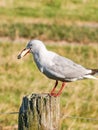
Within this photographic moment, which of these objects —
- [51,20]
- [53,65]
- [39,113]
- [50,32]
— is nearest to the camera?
A: [39,113]

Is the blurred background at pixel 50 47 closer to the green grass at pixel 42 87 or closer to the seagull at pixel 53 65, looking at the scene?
the green grass at pixel 42 87

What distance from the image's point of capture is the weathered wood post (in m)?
6.21

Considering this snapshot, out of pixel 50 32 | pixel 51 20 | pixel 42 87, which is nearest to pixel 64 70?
pixel 42 87

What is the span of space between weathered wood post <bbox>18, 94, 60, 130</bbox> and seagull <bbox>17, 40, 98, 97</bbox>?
0.44 m

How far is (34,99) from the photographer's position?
6223mm

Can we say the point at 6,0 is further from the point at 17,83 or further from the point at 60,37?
the point at 17,83

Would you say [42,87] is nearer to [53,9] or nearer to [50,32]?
[50,32]

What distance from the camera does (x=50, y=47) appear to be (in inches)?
676

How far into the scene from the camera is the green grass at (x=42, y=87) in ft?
33.1

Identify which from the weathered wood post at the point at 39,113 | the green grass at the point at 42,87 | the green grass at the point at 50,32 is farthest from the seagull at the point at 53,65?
the green grass at the point at 50,32

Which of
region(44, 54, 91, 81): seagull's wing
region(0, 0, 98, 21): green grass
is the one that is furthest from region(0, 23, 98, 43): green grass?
region(44, 54, 91, 81): seagull's wing

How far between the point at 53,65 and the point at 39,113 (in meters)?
0.83

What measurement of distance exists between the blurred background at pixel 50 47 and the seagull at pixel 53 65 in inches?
33.5

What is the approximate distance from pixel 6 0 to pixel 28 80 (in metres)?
10.3
